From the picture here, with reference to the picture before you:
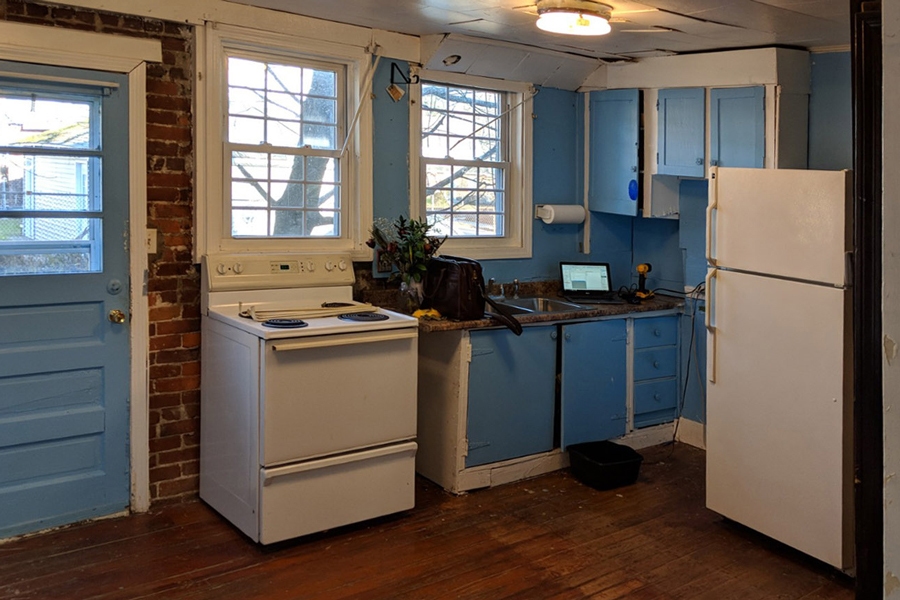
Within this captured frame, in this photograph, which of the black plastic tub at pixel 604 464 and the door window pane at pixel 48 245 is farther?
the black plastic tub at pixel 604 464

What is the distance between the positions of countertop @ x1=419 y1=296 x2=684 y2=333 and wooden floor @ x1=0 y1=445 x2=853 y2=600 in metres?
0.86

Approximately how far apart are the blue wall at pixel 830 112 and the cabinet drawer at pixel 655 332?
1.18m

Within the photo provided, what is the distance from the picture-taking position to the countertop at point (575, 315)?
154 inches

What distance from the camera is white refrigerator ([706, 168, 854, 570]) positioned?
10.3 feet

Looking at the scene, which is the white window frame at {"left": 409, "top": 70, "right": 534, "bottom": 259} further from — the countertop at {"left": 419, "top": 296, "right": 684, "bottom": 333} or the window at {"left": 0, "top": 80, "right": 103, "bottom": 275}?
the window at {"left": 0, "top": 80, "right": 103, "bottom": 275}

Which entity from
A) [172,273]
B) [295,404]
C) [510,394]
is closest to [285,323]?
[295,404]

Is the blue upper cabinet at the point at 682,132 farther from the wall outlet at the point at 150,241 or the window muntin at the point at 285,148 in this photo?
the wall outlet at the point at 150,241

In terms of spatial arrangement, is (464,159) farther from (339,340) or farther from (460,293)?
(339,340)

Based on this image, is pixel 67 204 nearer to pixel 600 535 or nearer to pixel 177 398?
pixel 177 398

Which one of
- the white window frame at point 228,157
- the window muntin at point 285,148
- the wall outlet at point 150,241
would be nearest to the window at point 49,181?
the wall outlet at point 150,241

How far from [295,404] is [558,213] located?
2.28 meters

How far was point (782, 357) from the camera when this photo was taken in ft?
11.1

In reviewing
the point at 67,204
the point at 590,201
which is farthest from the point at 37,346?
the point at 590,201

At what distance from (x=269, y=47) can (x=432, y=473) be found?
2.28 m
